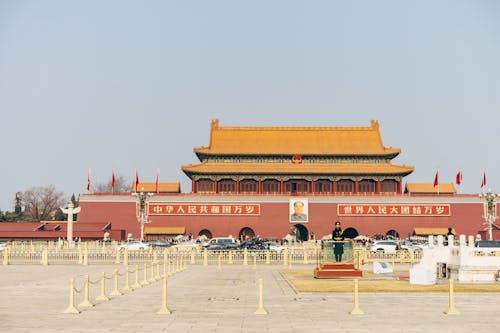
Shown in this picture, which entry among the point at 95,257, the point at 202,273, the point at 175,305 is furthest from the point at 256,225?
the point at 175,305

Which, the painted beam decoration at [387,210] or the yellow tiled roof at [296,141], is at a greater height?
the yellow tiled roof at [296,141]

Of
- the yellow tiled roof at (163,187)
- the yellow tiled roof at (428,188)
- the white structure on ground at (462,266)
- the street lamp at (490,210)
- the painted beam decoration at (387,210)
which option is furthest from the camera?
the yellow tiled roof at (428,188)

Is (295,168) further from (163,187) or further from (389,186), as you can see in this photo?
(163,187)

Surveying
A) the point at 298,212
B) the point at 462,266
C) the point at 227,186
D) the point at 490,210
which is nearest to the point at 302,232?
the point at 298,212

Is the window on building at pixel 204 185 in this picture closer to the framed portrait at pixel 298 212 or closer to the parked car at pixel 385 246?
the framed portrait at pixel 298 212

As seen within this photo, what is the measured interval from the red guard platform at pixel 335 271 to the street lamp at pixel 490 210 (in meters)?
45.5

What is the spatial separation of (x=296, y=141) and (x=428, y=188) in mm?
16429

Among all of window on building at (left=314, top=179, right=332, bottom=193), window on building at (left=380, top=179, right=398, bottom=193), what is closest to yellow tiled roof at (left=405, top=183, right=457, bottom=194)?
window on building at (left=380, top=179, right=398, bottom=193)

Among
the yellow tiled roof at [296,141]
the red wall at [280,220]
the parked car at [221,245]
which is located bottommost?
the parked car at [221,245]

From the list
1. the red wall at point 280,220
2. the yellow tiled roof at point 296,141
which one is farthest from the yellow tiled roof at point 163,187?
the red wall at point 280,220

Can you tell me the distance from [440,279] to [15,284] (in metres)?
16.6

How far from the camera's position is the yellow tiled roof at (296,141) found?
86.4m

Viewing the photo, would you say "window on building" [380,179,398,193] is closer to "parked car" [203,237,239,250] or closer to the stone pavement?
"parked car" [203,237,239,250]

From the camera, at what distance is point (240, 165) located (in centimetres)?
8619
